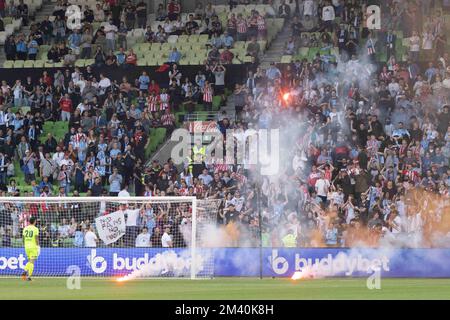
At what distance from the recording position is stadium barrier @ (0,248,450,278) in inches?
1313

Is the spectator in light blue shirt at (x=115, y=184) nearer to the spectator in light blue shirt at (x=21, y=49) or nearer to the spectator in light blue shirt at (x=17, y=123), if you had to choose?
the spectator in light blue shirt at (x=17, y=123)

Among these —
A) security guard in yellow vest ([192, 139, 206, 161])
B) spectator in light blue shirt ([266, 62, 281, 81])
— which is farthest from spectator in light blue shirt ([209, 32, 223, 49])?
security guard in yellow vest ([192, 139, 206, 161])

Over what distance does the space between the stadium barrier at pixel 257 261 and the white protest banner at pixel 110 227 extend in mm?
517

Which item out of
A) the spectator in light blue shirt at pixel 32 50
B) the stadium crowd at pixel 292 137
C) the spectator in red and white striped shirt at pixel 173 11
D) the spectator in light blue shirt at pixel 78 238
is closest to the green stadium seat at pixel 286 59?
the stadium crowd at pixel 292 137

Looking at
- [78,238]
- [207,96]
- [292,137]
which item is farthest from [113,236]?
[207,96]

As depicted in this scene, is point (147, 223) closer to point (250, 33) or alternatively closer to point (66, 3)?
point (250, 33)

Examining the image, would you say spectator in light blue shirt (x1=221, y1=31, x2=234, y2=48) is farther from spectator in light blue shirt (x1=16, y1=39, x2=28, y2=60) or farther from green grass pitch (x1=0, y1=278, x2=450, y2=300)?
green grass pitch (x1=0, y1=278, x2=450, y2=300)

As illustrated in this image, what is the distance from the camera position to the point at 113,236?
113ft

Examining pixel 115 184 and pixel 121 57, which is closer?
pixel 115 184

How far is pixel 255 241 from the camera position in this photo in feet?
115

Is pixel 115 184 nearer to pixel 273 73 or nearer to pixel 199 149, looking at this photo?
pixel 199 149

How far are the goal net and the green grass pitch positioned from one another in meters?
1.68

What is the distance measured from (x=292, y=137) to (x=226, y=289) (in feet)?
38.6
